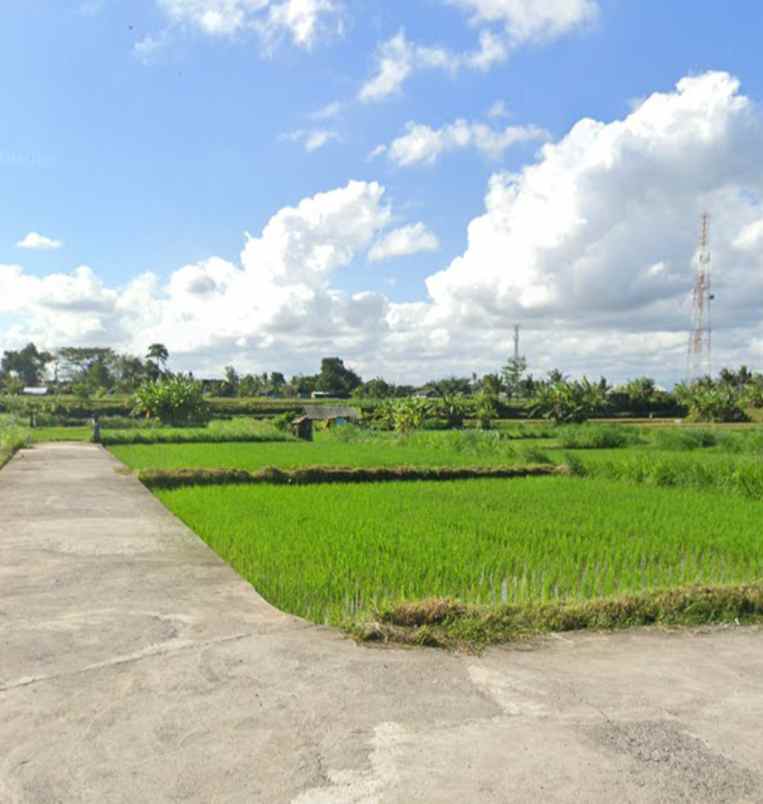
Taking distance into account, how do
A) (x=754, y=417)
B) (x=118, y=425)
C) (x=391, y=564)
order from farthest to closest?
(x=754, y=417) → (x=118, y=425) → (x=391, y=564)

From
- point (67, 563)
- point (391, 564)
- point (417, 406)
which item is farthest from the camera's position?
point (417, 406)

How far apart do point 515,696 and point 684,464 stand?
11.7 m

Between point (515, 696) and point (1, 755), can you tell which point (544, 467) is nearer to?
point (515, 696)

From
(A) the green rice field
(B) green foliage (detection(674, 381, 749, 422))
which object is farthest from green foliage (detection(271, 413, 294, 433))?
→ (B) green foliage (detection(674, 381, 749, 422))

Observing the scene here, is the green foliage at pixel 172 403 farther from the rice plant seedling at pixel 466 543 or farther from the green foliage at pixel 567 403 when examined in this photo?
the rice plant seedling at pixel 466 543

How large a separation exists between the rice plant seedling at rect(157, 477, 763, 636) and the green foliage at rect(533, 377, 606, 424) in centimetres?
3014

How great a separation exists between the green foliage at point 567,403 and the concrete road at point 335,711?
38.2 meters

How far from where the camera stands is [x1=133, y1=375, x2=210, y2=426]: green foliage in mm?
35438

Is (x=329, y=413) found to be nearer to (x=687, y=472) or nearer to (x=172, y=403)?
(x=172, y=403)

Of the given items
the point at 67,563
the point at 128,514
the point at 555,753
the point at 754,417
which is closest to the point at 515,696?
the point at 555,753

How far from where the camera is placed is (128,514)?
846cm

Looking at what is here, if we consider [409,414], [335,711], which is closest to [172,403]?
[409,414]

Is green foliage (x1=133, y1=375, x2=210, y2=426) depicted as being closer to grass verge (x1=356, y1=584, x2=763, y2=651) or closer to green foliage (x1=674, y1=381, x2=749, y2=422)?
green foliage (x1=674, y1=381, x2=749, y2=422)

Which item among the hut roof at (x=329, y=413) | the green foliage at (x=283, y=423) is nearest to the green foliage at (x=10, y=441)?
the green foliage at (x=283, y=423)
